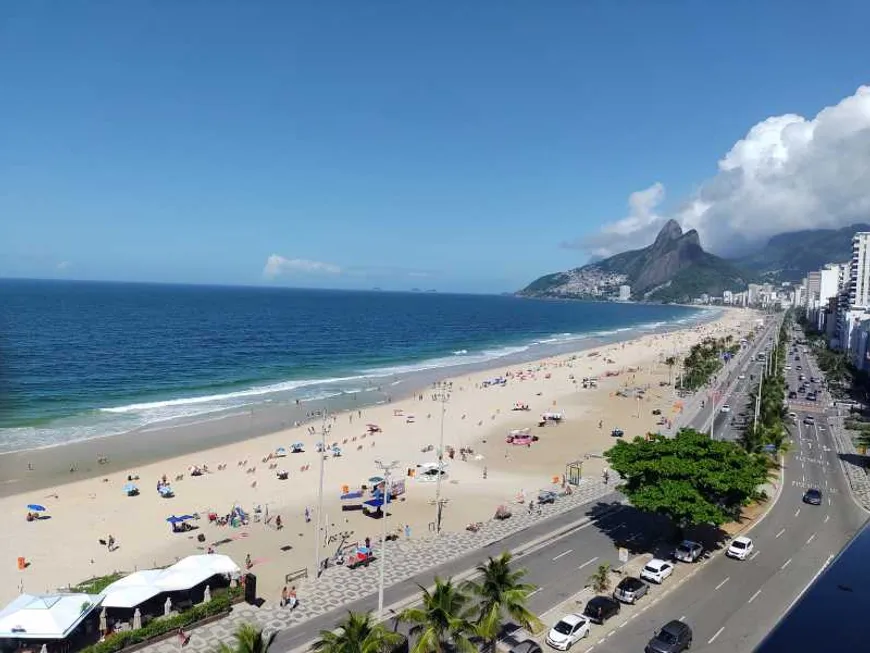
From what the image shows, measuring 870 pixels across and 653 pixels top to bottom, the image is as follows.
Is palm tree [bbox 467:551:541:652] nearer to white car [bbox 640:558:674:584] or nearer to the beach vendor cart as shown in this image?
white car [bbox 640:558:674:584]

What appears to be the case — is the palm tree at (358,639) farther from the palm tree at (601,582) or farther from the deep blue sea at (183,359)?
the deep blue sea at (183,359)

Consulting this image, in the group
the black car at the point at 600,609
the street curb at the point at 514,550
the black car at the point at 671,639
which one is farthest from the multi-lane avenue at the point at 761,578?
the street curb at the point at 514,550

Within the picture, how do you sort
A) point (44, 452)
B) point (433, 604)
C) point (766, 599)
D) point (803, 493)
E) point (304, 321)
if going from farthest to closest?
point (304, 321) → point (44, 452) → point (803, 493) → point (766, 599) → point (433, 604)

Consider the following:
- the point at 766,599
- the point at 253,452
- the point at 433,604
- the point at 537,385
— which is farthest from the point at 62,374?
the point at 766,599

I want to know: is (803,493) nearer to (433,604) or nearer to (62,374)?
(433,604)

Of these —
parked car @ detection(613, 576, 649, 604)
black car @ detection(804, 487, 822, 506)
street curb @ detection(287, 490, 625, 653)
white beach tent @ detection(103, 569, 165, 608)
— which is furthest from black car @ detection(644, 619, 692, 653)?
black car @ detection(804, 487, 822, 506)

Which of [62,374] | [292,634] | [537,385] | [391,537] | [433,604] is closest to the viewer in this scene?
[433,604]
